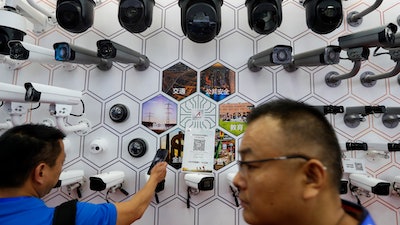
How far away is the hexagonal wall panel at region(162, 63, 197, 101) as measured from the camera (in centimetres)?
117

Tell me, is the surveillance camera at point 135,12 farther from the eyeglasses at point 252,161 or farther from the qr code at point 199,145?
the eyeglasses at point 252,161

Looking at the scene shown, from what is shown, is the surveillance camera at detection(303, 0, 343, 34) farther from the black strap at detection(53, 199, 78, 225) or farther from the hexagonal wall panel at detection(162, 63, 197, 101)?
the black strap at detection(53, 199, 78, 225)

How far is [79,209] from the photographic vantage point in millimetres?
703

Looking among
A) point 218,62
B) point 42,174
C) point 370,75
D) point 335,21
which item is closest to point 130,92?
point 218,62

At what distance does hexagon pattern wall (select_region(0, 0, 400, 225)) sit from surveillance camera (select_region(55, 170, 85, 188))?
62 mm

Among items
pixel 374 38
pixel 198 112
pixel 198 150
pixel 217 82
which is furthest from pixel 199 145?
pixel 374 38

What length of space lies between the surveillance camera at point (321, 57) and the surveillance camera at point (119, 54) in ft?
2.09

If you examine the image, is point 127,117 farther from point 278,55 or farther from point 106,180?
point 278,55

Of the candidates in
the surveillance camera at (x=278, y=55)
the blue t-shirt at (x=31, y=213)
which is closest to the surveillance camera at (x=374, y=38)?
the surveillance camera at (x=278, y=55)

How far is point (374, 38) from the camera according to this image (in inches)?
33.6

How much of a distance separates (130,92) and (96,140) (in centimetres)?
25

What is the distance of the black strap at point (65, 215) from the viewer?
654 millimetres

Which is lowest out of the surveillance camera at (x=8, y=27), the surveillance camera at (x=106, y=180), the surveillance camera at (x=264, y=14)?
the surveillance camera at (x=106, y=180)

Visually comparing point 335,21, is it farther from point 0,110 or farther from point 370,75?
point 0,110
